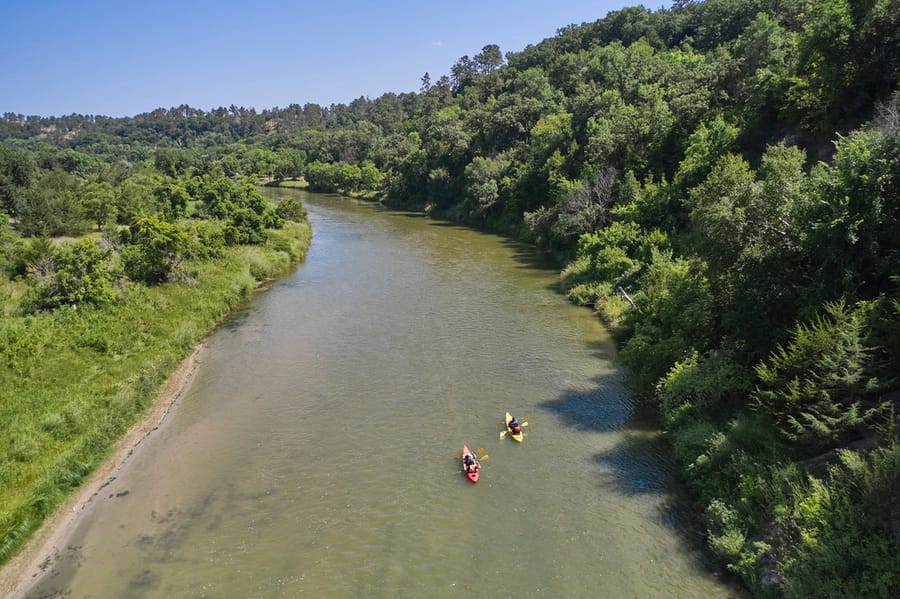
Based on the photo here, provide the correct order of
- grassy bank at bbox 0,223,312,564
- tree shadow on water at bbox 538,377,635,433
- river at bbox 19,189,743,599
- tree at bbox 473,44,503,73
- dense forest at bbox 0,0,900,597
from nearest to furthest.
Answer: dense forest at bbox 0,0,900,597 < river at bbox 19,189,743,599 < grassy bank at bbox 0,223,312,564 < tree shadow on water at bbox 538,377,635,433 < tree at bbox 473,44,503,73

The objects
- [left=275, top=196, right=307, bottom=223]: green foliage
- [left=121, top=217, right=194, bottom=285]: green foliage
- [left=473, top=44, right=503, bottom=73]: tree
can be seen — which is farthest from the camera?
[left=473, top=44, right=503, bottom=73]: tree

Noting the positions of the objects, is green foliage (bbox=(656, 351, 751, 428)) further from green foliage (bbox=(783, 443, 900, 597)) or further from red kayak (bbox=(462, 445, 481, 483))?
red kayak (bbox=(462, 445, 481, 483))

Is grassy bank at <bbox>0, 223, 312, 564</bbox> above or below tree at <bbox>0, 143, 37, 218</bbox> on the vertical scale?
below

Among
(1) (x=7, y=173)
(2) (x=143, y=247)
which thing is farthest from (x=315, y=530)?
(1) (x=7, y=173)

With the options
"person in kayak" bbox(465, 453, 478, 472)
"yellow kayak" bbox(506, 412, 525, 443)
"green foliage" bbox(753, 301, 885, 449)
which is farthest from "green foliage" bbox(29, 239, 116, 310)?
"green foliage" bbox(753, 301, 885, 449)

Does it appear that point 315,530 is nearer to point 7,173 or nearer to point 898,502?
point 898,502

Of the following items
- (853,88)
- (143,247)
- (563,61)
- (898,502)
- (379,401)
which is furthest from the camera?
(563,61)
